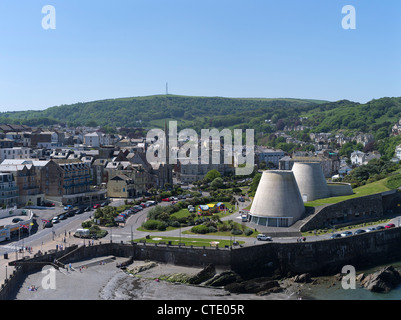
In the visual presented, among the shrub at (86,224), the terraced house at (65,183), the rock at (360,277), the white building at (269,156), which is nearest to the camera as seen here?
the rock at (360,277)

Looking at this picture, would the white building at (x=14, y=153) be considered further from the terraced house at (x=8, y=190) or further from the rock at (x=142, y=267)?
the rock at (x=142, y=267)

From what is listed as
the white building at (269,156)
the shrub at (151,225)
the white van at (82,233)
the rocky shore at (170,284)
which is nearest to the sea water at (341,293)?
the rocky shore at (170,284)

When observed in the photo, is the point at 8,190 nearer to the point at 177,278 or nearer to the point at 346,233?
the point at 177,278

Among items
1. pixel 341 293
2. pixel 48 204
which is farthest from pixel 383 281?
pixel 48 204

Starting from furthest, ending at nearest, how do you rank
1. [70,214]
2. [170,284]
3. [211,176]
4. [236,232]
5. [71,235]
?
1. [211,176]
2. [70,214]
3. [236,232]
4. [71,235]
5. [170,284]

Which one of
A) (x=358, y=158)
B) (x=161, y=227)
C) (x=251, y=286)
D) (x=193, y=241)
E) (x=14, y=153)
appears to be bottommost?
(x=251, y=286)
